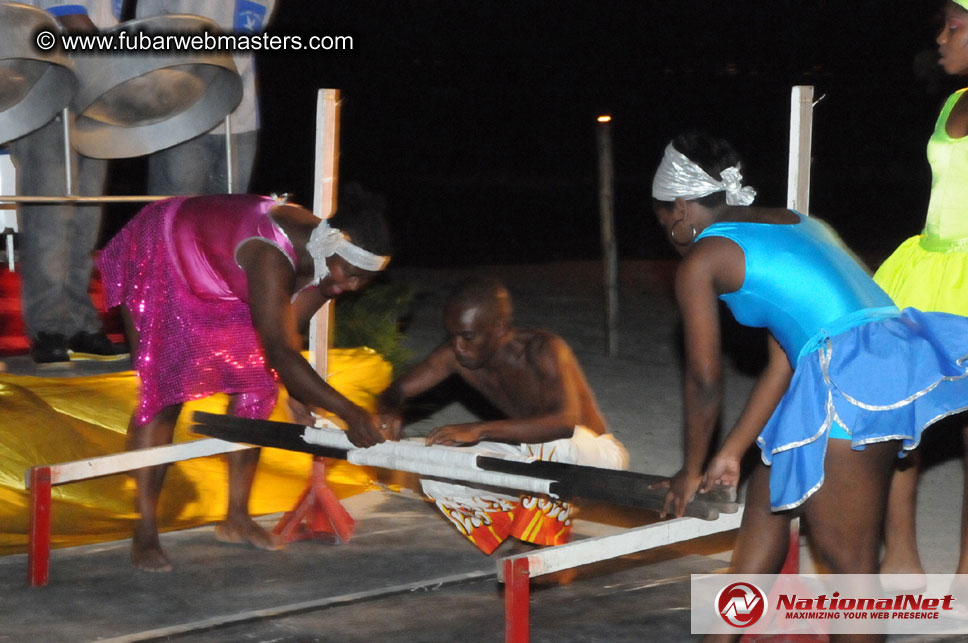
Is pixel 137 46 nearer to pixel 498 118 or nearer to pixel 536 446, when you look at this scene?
pixel 536 446

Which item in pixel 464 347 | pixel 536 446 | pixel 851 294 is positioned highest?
pixel 851 294

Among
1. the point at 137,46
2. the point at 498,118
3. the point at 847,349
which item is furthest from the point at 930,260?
the point at 498,118

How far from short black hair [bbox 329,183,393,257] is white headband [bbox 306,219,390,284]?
19 mm

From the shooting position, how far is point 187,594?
4039mm

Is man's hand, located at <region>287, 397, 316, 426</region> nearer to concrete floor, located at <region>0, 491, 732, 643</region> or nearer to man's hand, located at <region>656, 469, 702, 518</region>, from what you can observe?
concrete floor, located at <region>0, 491, 732, 643</region>

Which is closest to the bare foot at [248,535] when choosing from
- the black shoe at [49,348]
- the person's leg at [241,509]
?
the person's leg at [241,509]

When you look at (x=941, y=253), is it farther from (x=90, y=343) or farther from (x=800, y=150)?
(x=90, y=343)

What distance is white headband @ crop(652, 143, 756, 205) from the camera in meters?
2.87

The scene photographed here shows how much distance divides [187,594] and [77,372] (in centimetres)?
183

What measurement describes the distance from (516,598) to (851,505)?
784 millimetres

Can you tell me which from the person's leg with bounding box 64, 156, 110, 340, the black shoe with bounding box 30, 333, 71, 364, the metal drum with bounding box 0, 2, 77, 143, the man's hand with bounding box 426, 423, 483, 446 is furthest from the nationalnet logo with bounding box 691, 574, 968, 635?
the person's leg with bounding box 64, 156, 110, 340

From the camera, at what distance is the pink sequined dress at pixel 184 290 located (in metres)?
4.24

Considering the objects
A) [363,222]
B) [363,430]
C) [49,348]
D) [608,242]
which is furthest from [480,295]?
[608,242]

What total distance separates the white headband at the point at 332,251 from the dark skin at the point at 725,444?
1251 mm
